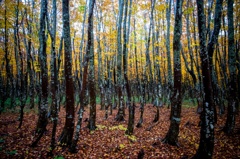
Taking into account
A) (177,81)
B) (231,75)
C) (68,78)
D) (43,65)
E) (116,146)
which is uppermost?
(43,65)

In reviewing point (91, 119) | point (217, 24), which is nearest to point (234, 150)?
point (217, 24)

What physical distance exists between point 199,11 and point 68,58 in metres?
5.80

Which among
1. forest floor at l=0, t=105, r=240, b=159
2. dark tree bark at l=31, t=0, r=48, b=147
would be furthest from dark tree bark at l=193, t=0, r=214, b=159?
dark tree bark at l=31, t=0, r=48, b=147

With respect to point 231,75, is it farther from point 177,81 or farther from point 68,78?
point 68,78

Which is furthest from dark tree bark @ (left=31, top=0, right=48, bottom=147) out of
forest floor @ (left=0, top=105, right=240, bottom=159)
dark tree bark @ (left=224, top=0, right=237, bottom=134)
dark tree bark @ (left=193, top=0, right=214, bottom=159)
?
dark tree bark @ (left=224, top=0, right=237, bottom=134)

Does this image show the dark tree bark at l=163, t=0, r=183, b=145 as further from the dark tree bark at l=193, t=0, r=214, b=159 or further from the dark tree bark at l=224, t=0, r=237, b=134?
the dark tree bark at l=224, t=0, r=237, b=134

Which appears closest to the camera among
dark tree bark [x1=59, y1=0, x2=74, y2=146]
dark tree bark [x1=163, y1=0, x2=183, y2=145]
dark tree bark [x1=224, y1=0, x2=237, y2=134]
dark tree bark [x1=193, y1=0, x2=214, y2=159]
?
dark tree bark [x1=193, y1=0, x2=214, y2=159]

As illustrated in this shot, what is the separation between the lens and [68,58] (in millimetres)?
6570

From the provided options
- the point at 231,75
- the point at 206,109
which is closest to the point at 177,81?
the point at 206,109

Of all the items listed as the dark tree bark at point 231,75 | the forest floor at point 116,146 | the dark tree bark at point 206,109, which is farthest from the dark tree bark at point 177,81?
the dark tree bark at point 231,75

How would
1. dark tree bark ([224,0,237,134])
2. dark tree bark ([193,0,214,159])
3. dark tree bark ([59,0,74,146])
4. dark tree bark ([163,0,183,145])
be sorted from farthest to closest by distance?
dark tree bark ([224,0,237,134]) < dark tree bark ([163,0,183,145]) < dark tree bark ([59,0,74,146]) < dark tree bark ([193,0,214,159])

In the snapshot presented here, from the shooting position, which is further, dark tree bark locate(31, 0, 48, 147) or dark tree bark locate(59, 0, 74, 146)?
dark tree bark locate(31, 0, 48, 147)

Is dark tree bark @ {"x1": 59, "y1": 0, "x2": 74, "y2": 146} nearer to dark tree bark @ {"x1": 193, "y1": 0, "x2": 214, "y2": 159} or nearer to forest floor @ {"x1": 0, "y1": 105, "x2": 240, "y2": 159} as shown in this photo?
forest floor @ {"x1": 0, "y1": 105, "x2": 240, "y2": 159}

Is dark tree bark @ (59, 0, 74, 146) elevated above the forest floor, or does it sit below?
above
